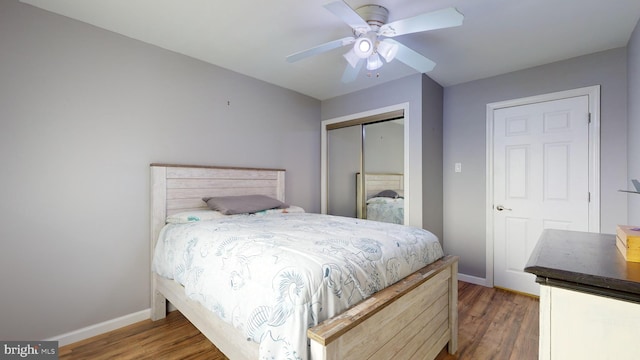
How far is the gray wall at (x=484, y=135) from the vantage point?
2402 millimetres

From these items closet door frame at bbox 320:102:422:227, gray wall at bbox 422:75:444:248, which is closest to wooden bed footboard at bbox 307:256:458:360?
closet door frame at bbox 320:102:422:227

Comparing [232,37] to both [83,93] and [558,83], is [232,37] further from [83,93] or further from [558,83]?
[558,83]

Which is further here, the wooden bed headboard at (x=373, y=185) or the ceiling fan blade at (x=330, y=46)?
the wooden bed headboard at (x=373, y=185)

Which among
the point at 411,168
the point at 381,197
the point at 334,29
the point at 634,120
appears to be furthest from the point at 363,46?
the point at 634,120

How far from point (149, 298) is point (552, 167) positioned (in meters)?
4.07

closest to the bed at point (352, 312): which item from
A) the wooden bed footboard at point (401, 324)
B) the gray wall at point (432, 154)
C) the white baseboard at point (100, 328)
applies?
the wooden bed footboard at point (401, 324)

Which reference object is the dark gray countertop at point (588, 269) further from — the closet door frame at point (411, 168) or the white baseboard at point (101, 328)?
the white baseboard at point (101, 328)

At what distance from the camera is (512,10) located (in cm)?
189

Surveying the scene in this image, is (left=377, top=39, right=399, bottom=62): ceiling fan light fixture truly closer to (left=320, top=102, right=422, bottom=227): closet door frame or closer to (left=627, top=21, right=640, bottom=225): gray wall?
(left=320, top=102, right=422, bottom=227): closet door frame

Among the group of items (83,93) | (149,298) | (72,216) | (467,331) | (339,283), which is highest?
(83,93)

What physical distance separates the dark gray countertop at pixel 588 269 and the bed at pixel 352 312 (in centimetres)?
67

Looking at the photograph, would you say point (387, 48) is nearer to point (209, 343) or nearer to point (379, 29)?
point (379, 29)

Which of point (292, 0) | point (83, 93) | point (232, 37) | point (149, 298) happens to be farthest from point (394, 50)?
point (149, 298)

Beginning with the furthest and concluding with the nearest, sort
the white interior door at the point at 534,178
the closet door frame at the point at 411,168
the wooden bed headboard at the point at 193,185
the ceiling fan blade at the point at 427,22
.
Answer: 1. the closet door frame at the point at 411,168
2. the white interior door at the point at 534,178
3. the wooden bed headboard at the point at 193,185
4. the ceiling fan blade at the point at 427,22
